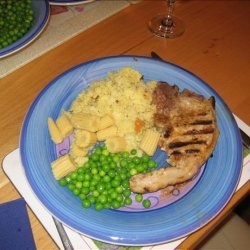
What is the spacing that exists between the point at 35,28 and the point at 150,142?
1.18m

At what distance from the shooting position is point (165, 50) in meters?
2.45

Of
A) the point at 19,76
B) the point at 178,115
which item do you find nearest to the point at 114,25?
the point at 19,76

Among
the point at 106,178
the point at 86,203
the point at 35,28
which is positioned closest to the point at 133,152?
the point at 106,178

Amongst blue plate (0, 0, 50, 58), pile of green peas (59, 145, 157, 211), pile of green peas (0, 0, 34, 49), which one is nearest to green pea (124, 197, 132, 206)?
pile of green peas (59, 145, 157, 211)

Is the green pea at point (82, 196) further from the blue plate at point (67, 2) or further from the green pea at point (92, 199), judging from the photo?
the blue plate at point (67, 2)

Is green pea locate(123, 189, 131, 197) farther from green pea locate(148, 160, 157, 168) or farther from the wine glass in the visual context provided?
the wine glass

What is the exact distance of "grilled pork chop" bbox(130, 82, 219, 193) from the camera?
1554 mm

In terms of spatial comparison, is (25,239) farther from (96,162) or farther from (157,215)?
(157,215)

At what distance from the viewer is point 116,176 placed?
1708 mm

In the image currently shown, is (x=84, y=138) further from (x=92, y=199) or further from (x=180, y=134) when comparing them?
(x=180, y=134)

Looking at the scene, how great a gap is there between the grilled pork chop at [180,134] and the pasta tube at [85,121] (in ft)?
1.15

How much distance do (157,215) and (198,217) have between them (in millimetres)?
186

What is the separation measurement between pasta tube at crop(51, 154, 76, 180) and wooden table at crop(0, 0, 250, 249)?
1.24ft

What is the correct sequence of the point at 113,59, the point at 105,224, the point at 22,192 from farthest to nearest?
the point at 113,59 < the point at 22,192 < the point at 105,224
